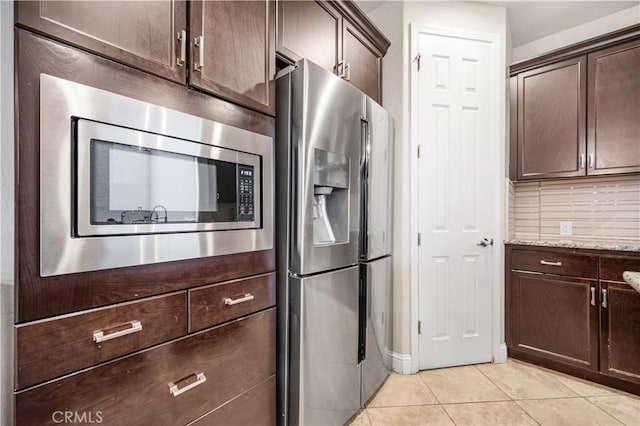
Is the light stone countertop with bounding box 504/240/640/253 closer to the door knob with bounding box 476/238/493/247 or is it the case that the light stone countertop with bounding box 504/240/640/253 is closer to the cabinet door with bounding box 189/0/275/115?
the door knob with bounding box 476/238/493/247

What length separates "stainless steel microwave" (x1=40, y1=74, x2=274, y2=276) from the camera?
826mm

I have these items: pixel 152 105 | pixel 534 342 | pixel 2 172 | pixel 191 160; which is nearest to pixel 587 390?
pixel 534 342

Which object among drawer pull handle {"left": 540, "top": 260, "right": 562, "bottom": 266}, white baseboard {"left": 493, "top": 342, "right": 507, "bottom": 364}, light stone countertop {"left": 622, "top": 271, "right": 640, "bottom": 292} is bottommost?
white baseboard {"left": 493, "top": 342, "right": 507, "bottom": 364}

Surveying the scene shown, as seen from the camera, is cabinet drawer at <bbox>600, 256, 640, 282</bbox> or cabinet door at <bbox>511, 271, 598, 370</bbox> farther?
cabinet door at <bbox>511, 271, 598, 370</bbox>

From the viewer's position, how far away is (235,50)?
1.30 metres

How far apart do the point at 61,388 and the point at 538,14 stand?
369cm

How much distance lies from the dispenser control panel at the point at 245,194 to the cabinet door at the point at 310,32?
2.11ft

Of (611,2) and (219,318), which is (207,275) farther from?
(611,2)

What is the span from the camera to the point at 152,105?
1.02 m

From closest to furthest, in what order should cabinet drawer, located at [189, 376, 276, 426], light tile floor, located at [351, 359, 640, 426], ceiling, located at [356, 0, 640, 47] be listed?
cabinet drawer, located at [189, 376, 276, 426], light tile floor, located at [351, 359, 640, 426], ceiling, located at [356, 0, 640, 47]

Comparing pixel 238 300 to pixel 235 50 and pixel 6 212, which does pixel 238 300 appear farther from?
pixel 235 50

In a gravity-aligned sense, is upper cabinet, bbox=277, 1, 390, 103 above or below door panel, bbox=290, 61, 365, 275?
above

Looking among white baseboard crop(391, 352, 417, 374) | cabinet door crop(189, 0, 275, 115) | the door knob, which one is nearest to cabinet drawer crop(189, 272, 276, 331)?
cabinet door crop(189, 0, 275, 115)

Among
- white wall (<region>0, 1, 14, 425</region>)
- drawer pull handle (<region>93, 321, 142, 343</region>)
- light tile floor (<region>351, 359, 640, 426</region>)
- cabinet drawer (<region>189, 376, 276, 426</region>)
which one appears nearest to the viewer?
white wall (<region>0, 1, 14, 425</region>)
